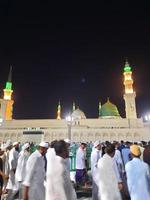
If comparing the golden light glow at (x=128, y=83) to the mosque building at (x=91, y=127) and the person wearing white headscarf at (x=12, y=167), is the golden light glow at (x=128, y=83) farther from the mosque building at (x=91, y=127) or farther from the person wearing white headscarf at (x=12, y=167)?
the person wearing white headscarf at (x=12, y=167)

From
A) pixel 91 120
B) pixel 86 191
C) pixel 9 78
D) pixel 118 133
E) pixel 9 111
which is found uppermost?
pixel 9 78

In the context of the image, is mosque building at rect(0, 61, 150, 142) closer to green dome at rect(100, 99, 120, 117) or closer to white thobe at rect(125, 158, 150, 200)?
green dome at rect(100, 99, 120, 117)

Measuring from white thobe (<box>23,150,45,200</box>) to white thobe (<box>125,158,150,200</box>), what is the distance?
147 cm

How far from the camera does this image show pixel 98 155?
6281mm

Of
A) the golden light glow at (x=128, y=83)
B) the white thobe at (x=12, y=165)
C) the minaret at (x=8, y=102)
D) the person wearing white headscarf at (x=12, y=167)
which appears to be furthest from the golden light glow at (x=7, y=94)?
the white thobe at (x=12, y=165)

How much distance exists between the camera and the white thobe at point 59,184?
8.28ft

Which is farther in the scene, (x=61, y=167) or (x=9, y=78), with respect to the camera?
(x=9, y=78)

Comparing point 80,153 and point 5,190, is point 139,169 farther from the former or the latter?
point 5,190

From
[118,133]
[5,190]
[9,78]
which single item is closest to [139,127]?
[118,133]

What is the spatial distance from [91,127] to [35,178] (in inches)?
1483

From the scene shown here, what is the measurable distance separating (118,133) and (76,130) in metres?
7.68

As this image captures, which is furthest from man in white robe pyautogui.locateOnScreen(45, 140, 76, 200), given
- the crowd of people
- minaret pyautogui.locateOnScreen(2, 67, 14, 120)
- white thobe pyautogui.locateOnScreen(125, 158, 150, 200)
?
minaret pyautogui.locateOnScreen(2, 67, 14, 120)

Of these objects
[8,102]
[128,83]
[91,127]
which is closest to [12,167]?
[91,127]

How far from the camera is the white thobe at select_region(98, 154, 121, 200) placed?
357cm
